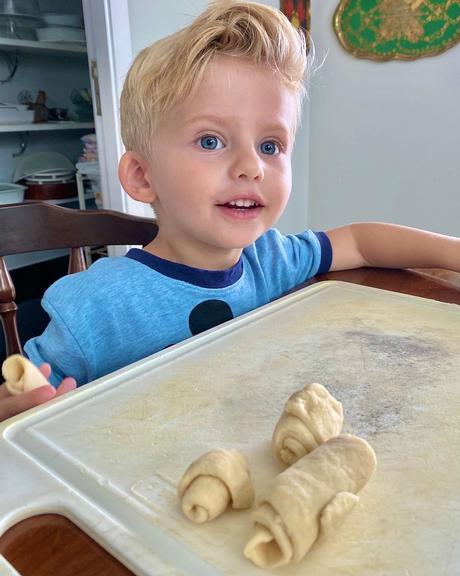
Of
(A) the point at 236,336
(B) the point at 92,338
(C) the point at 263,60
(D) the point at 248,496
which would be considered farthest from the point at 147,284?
(D) the point at 248,496

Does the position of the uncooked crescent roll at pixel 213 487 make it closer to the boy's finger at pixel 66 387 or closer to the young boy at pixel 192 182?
the boy's finger at pixel 66 387

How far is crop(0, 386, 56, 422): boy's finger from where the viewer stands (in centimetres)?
43

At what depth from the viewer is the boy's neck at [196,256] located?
30.2 inches

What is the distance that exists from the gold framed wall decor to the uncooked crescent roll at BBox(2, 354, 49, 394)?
206 cm

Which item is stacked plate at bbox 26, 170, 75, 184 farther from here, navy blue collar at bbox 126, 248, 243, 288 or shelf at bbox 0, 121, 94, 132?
navy blue collar at bbox 126, 248, 243, 288

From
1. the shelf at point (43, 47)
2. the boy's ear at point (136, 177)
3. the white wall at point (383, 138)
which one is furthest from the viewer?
the shelf at point (43, 47)

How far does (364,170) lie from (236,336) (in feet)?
6.43

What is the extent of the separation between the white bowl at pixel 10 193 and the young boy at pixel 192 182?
1857 mm

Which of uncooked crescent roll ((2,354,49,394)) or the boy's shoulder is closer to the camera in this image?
uncooked crescent roll ((2,354,49,394))

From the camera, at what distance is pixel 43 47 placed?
2.39 meters

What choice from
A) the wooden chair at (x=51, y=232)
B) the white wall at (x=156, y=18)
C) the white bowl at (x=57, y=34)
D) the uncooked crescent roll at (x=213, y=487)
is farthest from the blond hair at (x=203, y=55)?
the white bowl at (x=57, y=34)

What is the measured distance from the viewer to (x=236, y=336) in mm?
559

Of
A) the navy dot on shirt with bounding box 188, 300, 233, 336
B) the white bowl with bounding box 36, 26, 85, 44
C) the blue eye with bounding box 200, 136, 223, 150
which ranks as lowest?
the navy dot on shirt with bounding box 188, 300, 233, 336

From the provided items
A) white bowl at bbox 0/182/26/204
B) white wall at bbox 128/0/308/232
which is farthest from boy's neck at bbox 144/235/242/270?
white bowl at bbox 0/182/26/204
